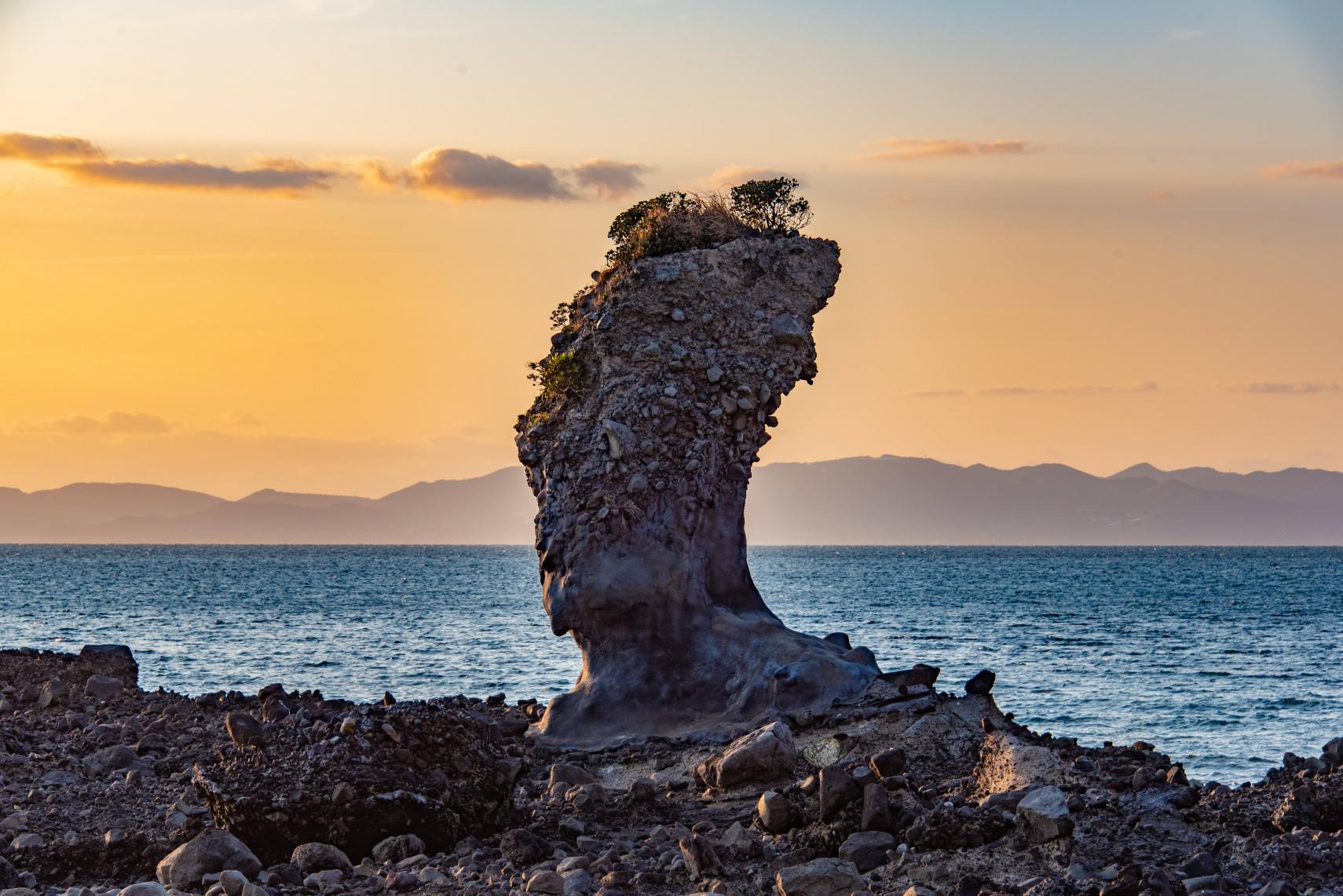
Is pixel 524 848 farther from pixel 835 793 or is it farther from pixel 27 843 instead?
pixel 27 843

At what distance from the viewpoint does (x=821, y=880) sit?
12414 millimetres

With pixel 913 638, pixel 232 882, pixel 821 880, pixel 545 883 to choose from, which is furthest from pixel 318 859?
pixel 913 638

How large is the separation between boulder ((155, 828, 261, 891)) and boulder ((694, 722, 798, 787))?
19.4 ft

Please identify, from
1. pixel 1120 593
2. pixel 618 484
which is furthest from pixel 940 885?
pixel 1120 593

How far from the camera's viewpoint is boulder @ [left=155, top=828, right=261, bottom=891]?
13.4 metres

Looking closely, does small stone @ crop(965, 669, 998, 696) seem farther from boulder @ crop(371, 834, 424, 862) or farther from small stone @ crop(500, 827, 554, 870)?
boulder @ crop(371, 834, 424, 862)

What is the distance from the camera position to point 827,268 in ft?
76.3

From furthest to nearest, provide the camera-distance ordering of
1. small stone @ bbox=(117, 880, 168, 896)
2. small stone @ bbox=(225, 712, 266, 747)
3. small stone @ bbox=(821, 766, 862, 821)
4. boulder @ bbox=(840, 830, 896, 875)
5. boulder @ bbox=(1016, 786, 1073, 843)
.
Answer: small stone @ bbox=(225, 712, 266, 747)
small stone @ bbox=(821, 766, 862, 821)
boulder @ bbox=(840, 830, 896, 875)
boulder @ bbox=(1016, 786, 1073, 843)
small stone @ bbox=(117, 880, 168, 896)

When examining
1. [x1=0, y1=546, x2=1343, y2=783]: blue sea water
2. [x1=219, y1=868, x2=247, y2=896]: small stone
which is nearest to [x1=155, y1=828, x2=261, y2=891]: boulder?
[x1=219, y1=868, x2=247, y2=896]: small stone

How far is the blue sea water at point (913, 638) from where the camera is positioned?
35.9m

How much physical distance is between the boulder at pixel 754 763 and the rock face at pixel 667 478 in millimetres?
3147

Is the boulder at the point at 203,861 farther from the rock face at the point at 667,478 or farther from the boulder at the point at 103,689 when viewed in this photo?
the boulder at the point at 103,689

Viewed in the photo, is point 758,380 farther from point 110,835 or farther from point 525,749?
point 110,835

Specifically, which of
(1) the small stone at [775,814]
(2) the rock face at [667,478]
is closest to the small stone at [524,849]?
(1) the small stone at [775,814]
